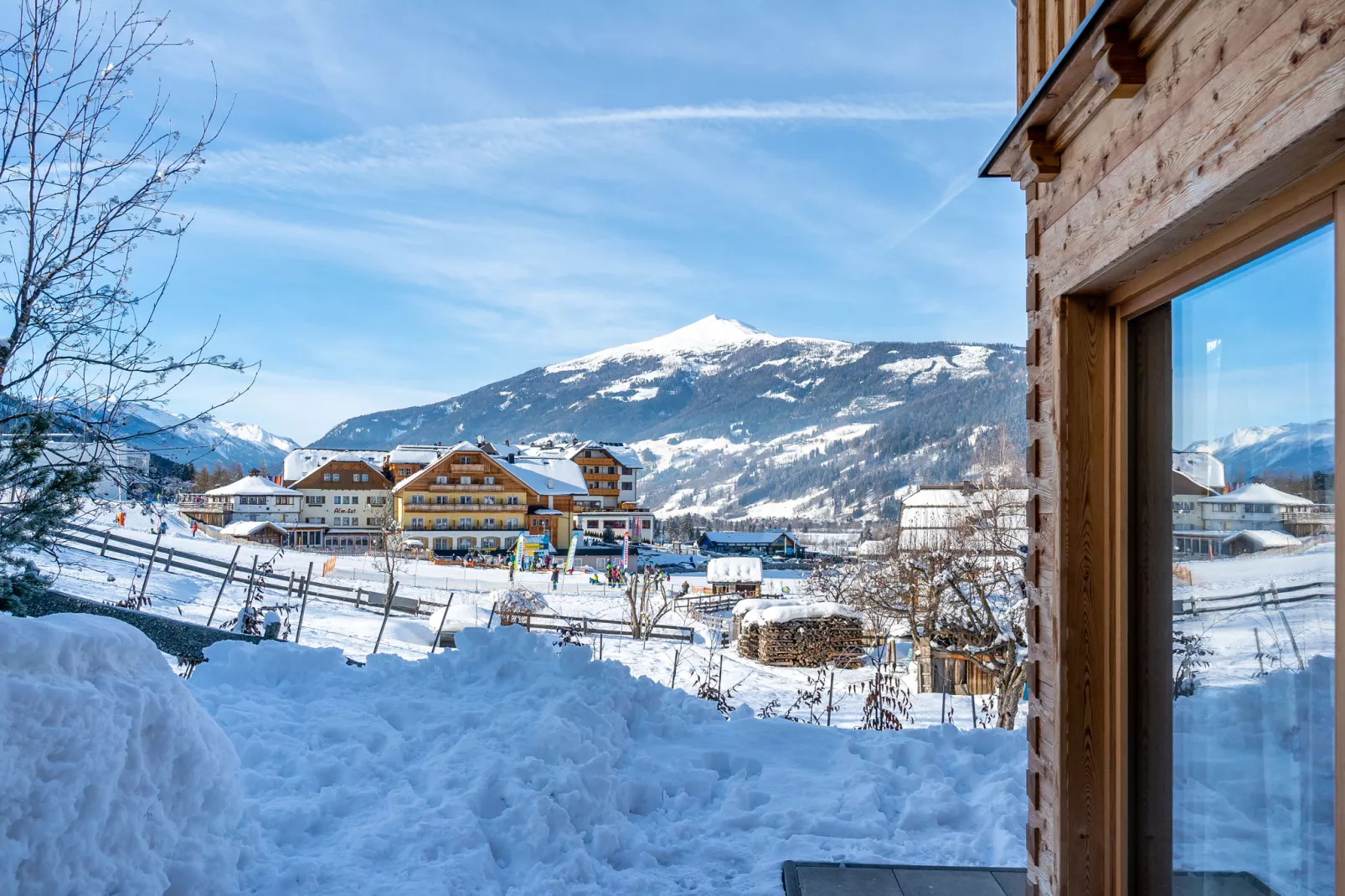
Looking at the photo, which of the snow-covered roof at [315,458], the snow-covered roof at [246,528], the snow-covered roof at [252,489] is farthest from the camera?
the snow-covered roof at [315,458]

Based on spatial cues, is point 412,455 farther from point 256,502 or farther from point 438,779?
point 438,779

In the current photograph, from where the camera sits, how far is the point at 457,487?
148 ft

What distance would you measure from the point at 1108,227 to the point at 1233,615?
1.18 meters

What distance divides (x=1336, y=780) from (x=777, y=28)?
30.4 feet

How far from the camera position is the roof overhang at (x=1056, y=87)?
2.16 metres

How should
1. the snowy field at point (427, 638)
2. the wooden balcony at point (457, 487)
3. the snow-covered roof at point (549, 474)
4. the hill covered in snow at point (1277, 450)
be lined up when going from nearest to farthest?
the hill covered in snow at point (1277, 450) → the snowy field at point (427, 638) → the wooden balcony at point (457, 487) → the snow-covered roof at point (549, 474)

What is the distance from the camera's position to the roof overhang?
7.09 ft

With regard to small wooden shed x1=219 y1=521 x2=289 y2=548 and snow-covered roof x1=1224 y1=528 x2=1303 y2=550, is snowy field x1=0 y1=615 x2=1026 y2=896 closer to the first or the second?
snow-covered roof x1=1224 y1=528 x2=1303 y2=550

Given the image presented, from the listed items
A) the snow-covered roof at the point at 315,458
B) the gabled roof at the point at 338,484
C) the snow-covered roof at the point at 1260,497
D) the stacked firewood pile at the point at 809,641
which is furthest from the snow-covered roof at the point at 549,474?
the snow-covered roof at the point at 1260,497

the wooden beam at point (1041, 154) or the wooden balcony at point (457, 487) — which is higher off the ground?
the wooden beam at point (1041, 154)

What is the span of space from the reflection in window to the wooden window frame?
22 centimetres

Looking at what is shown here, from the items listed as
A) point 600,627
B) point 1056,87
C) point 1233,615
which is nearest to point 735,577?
point 600,627

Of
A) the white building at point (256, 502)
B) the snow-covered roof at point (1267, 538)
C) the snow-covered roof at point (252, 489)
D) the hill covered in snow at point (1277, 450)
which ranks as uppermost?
the hill covered in snow at point (1277, 450)

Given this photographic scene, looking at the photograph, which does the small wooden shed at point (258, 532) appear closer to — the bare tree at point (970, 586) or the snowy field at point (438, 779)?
the bare tree at point (970, 586)
